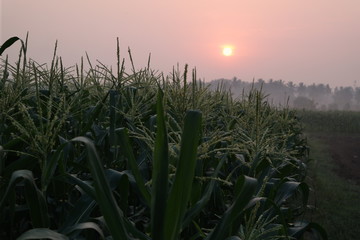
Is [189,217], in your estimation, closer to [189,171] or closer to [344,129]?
[189,171]

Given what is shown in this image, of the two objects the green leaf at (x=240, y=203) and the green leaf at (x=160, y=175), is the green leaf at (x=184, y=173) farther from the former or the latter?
the green leaf at (x=240, y=203)

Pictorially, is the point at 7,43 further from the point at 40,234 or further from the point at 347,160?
the point at 347,160

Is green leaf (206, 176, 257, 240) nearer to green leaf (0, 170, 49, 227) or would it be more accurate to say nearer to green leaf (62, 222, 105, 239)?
green leaf (62, 222, 105, 239)

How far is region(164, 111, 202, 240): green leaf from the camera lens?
1.08 meters

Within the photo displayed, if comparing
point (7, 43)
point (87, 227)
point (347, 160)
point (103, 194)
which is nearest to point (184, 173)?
point (103, 194)

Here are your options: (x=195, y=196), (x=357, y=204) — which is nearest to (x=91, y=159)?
(x=195, y=196)

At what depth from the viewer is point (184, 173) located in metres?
1.10

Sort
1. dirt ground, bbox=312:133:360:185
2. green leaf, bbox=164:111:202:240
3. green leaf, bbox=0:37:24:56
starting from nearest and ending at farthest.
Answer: green leaf, bbox=164:111:202:240, green leaf, bbox=0:37:24:56, dirt ground, bbox=312:133:360:185

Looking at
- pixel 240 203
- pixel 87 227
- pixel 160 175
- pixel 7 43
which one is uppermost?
pixel 7 43

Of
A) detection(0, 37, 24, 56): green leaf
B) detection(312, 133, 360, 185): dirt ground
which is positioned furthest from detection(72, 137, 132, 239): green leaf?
detection(312, 133, 360, 185): dirt ground

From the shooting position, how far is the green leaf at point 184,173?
1.08 m

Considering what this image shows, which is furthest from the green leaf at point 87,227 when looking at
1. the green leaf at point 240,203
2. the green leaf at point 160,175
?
the green leaf at point 240,203

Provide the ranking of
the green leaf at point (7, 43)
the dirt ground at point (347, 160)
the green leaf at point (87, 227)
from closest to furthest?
the green leaf at point (87, 227), the green leaf at point (7, 43), the dirt ground at point (347, 160)

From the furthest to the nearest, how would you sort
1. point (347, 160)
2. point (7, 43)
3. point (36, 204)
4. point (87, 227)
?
point (347, 160)
point (7, 43)
point (36, 204)
point (87, 227)
